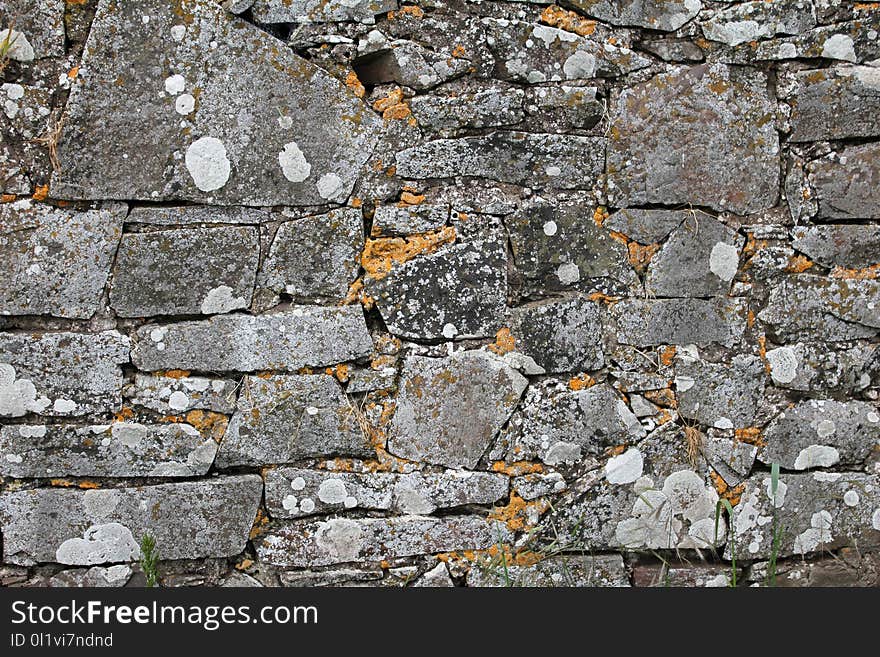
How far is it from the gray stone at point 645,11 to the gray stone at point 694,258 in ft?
2.21

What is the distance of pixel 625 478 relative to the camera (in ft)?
8.38

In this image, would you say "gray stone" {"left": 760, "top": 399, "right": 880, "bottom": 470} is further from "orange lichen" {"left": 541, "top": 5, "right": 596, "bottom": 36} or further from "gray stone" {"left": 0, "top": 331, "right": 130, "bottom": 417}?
"gray stone" {"left": 0, "top": 331, "right": 130, "bottom": 417}

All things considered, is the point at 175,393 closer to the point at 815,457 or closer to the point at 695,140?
the point at 695,140

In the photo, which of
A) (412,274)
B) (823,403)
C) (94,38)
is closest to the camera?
(94,38)

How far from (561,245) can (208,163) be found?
4.06ft

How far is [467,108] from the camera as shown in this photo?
242cm

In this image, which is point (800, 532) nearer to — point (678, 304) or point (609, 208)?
point (678, 304)

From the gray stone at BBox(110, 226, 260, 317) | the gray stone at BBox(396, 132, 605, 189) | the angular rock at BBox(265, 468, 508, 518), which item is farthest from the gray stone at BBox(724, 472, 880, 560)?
the gray stone at BBox(110, 226, 260, 317)

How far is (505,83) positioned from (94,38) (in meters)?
1.36

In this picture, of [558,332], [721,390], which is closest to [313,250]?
[558,332]

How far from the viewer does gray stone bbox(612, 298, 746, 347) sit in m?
2.52

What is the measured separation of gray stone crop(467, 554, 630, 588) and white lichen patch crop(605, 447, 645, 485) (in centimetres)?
29

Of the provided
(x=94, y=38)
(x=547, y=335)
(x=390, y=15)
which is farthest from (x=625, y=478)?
(x=94, y=38)

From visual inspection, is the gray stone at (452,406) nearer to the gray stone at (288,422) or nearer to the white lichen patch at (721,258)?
the gray stone at (288,422)
